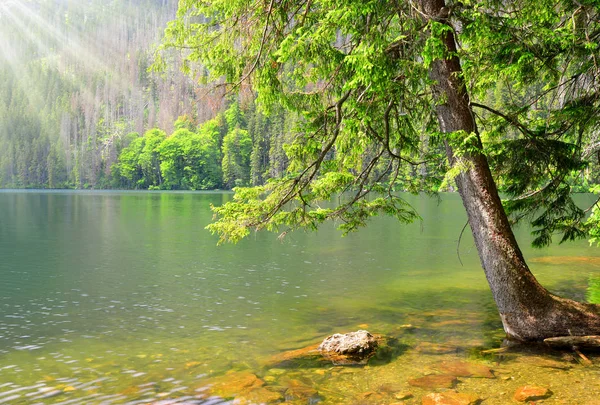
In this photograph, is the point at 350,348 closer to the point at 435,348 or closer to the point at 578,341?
the point at 435,348

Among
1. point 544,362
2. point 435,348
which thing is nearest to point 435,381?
point 544,362

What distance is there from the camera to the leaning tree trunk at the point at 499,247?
26.2ft

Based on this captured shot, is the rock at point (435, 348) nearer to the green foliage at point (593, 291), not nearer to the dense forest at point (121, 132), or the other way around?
the green foliage at point (593, 291)

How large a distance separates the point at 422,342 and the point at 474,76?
15.6ft

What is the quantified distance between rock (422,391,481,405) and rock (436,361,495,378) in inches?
34.2

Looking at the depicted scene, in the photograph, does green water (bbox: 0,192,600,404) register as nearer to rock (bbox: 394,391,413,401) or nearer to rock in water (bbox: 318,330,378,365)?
rock (bbox: 394,391,413,401)

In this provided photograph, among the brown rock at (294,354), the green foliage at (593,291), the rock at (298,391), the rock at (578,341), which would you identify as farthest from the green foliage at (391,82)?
the green foliage at (593,291)

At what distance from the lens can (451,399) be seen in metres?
6.47

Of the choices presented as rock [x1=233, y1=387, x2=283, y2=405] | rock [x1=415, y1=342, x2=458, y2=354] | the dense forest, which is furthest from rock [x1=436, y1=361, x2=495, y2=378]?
the dense forest

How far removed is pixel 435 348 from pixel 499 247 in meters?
2.27

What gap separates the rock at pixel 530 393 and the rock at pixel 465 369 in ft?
2.25

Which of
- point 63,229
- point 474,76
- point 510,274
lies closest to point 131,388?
point 510,274

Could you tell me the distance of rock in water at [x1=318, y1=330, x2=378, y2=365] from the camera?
8484 millimetres

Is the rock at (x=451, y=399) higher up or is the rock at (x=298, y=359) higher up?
the rock at (x=451, y=399)
